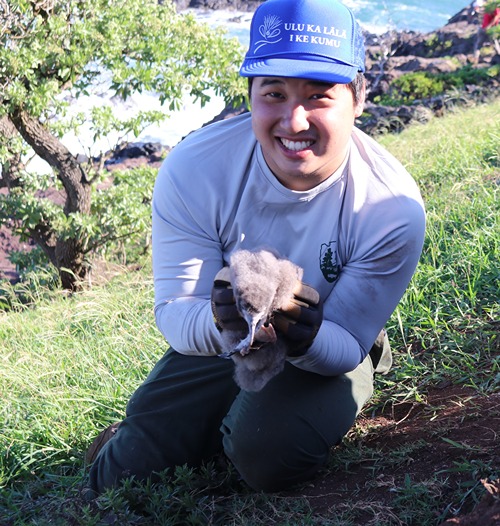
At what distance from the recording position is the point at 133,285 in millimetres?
5512

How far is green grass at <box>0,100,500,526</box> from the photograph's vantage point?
2541 millimetres

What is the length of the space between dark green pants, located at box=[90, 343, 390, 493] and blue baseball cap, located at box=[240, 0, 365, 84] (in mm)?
963

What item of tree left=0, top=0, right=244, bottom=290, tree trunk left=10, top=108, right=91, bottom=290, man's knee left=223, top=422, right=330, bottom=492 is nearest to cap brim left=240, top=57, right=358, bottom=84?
man's knee left=223, top=422, right=330, bottom=492

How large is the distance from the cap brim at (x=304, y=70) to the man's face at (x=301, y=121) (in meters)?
0.04

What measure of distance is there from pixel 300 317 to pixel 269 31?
0.90 meters

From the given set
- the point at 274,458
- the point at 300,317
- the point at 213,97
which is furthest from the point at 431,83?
the point at 300,317

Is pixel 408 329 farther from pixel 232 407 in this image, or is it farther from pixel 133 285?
pixel 133 285

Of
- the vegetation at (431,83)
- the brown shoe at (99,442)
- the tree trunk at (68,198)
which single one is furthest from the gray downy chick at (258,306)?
the vegetation at (431,83)

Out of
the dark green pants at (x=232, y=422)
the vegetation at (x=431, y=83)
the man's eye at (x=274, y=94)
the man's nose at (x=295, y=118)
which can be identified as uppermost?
the vegetation at (x=431, y=83)

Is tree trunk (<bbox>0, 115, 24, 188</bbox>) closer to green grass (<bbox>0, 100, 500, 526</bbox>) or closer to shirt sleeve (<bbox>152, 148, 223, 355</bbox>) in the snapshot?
green grass (<bbox>0, 100, 500, 526</bbox>)

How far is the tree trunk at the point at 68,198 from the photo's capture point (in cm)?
669

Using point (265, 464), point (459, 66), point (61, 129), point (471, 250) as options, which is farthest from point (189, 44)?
point (459, 66)

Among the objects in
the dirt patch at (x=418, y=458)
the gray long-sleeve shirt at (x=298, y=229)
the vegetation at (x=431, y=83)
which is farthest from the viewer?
the vegetation at (x=431, y=83)

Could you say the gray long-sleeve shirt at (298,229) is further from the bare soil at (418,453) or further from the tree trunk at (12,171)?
the tree trunk at (12,171)
